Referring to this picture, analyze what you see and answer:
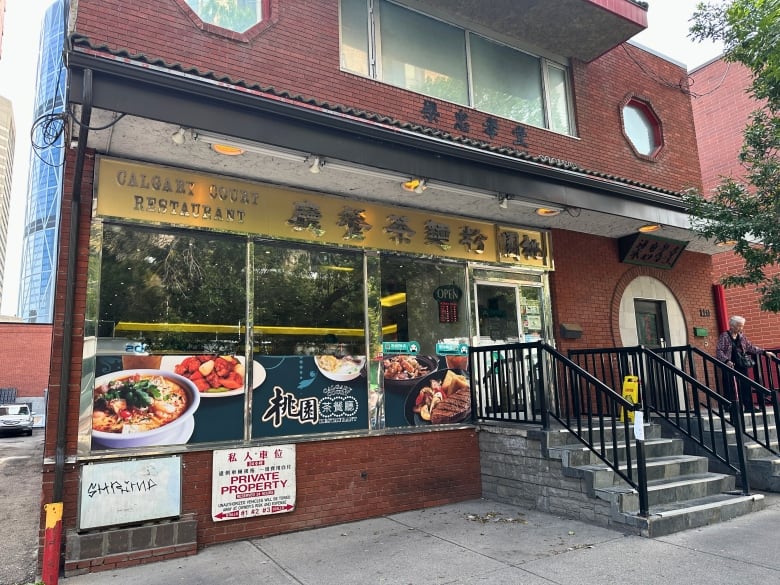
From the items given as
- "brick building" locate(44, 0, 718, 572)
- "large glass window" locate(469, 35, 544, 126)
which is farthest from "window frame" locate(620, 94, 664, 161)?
"large glass window" locate(469, 35, 544, 126)

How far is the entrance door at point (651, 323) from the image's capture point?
9.65 meters

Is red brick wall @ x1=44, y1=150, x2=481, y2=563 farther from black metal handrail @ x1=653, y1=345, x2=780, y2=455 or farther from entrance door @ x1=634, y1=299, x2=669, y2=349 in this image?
entrance door @ x1=634, y1=299, x2=669, y2=349

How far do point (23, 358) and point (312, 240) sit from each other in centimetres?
3005

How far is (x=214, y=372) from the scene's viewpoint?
5.66 metres

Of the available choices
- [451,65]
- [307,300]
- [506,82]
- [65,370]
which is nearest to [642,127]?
[506,82]

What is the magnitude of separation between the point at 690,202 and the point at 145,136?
23.8 feet

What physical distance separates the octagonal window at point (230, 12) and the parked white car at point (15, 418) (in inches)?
873

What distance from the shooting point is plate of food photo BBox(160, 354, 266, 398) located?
18.0ft

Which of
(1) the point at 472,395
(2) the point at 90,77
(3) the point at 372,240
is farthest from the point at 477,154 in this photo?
(2) the point at 90,77

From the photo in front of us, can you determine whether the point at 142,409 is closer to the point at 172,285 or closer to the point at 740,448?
the point at 172,285

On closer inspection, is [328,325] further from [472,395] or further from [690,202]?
[690,202]

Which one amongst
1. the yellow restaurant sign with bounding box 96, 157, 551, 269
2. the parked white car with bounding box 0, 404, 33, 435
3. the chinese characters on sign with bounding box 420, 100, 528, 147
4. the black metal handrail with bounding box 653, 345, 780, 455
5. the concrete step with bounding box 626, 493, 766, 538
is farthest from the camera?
the parked white car with bounding box 0, 404, 33, 435

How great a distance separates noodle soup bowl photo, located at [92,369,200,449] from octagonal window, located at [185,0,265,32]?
13.9 ft

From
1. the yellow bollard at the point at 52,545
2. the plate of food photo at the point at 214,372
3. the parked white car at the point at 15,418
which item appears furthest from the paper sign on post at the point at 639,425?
the parked white car at the point at 15,418
